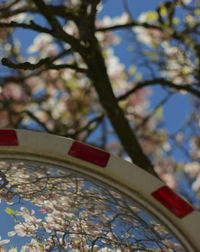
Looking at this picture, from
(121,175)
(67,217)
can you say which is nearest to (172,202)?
(121,175)

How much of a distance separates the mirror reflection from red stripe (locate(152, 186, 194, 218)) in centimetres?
4

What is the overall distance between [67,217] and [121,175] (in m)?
0.15

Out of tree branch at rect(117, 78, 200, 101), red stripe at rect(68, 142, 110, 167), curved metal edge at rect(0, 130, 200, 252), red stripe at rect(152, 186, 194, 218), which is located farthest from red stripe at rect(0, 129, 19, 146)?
tree branch at rect(117, 78, 200, 101)

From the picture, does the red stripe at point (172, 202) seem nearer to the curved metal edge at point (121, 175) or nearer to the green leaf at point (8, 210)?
the curved metal edge at point (121, 175)

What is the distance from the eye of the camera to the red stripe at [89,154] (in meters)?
1.20

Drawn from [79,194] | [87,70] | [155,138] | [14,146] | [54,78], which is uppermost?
[54,78]

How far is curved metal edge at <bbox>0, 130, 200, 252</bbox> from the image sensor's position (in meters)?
1.12

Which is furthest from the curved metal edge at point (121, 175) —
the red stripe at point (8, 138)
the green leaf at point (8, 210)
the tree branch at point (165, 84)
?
the tree branch at point (165, 84)

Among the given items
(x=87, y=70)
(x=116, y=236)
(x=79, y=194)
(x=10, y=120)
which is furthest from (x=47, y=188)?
(x=10, y=120)

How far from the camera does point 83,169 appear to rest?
3.97 feet

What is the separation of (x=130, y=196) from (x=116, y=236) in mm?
89

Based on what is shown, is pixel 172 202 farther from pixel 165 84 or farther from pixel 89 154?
pixel 165 84

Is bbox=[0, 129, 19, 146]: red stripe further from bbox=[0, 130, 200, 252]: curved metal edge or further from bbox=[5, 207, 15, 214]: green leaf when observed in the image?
bbox=[5, 207, 15, 214]: green leaf

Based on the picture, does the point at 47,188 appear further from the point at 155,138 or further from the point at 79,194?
the point at 155,138
